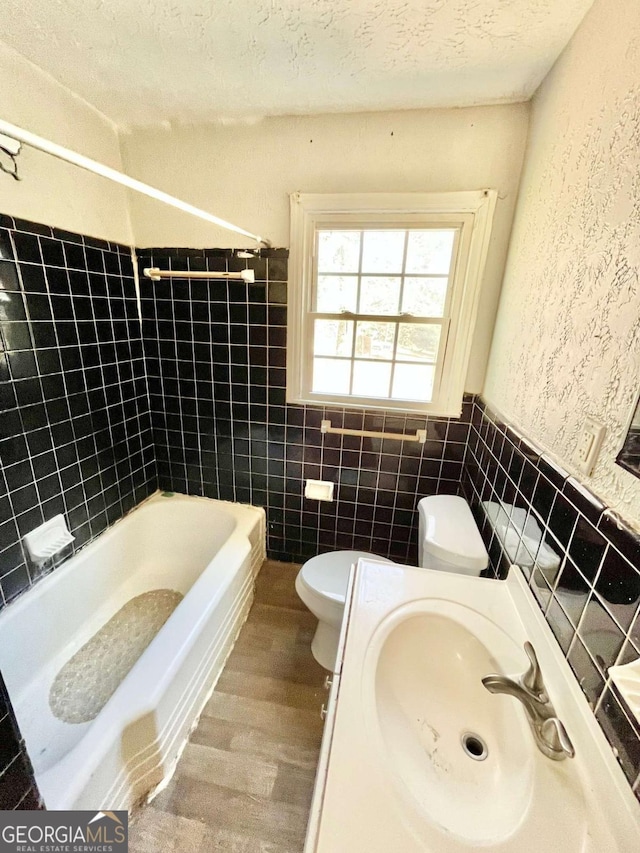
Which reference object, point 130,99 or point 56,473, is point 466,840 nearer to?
point 56,473

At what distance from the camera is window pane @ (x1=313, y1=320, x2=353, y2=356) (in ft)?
5.37

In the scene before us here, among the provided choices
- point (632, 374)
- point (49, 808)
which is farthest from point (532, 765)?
point (49, 808)

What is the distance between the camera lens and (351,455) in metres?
1.78

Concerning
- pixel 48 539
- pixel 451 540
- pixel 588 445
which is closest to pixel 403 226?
pixel 588 445

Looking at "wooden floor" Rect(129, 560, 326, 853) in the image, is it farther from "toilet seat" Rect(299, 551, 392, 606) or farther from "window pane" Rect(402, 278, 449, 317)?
"window pane" Rect(402, 278, 449, 317)

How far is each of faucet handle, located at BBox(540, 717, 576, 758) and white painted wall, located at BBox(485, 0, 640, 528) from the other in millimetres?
411

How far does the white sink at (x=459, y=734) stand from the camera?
57cm

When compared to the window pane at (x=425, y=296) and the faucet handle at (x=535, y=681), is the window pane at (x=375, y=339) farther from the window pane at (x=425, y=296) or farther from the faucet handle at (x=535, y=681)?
the faucet handle at (x=535, y=681)

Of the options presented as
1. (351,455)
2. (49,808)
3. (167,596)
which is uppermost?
(351,455)

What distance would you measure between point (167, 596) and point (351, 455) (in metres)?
1.25

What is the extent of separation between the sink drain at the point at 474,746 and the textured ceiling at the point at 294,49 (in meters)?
1.87

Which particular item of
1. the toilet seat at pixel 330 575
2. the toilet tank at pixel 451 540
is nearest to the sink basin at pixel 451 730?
the toilet tank at pixel 451 540

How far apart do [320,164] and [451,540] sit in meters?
1.66

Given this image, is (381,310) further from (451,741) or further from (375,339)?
(451,741)
